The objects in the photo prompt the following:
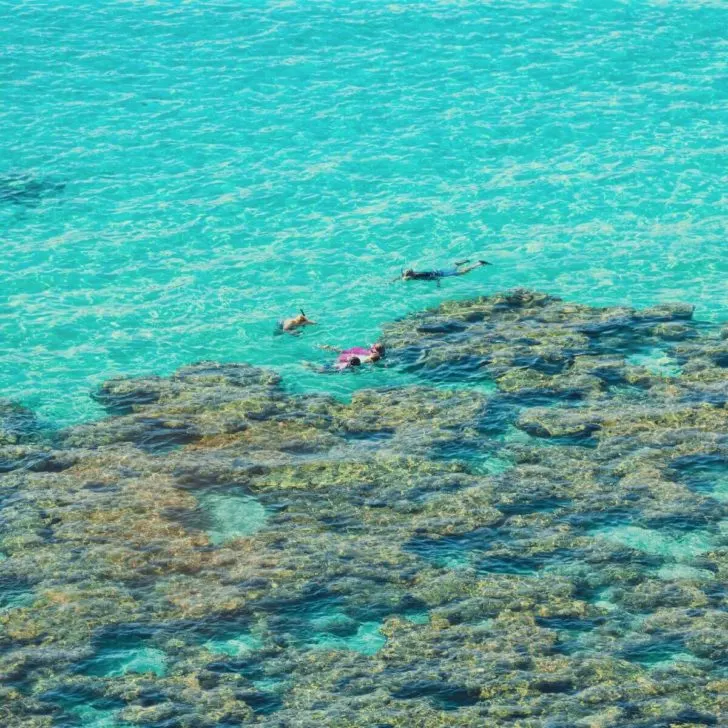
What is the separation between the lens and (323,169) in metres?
27.7

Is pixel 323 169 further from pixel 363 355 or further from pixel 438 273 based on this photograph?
pixel 363 355

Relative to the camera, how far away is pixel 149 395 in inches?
779

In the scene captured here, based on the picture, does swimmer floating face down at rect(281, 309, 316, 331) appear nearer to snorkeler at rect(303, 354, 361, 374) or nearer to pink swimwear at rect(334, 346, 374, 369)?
snorkeler at rect(303, 354, 361, 374)

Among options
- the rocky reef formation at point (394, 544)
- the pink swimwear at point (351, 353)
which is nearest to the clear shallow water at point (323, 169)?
the pink swimwear at point (351, 353)

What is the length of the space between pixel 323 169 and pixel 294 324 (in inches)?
271

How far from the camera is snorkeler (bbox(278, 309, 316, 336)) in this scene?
21844 millimetres

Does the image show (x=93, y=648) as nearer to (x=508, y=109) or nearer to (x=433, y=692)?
(x=433, y=692)

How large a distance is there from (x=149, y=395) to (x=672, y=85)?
17.5 metres

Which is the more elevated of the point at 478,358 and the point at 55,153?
the point at 55,153

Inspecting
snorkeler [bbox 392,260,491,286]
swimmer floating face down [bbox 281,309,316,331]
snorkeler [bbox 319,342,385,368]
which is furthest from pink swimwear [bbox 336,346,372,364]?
snorkeler [bbox 392,260,491,286]

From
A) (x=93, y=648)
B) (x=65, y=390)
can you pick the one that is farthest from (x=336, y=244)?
(x=93, y=648)

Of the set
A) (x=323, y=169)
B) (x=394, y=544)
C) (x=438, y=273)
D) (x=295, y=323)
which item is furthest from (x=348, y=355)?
(x=323, y=169)

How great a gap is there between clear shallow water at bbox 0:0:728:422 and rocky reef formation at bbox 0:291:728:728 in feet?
5.48

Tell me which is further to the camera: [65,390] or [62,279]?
[62,279]
